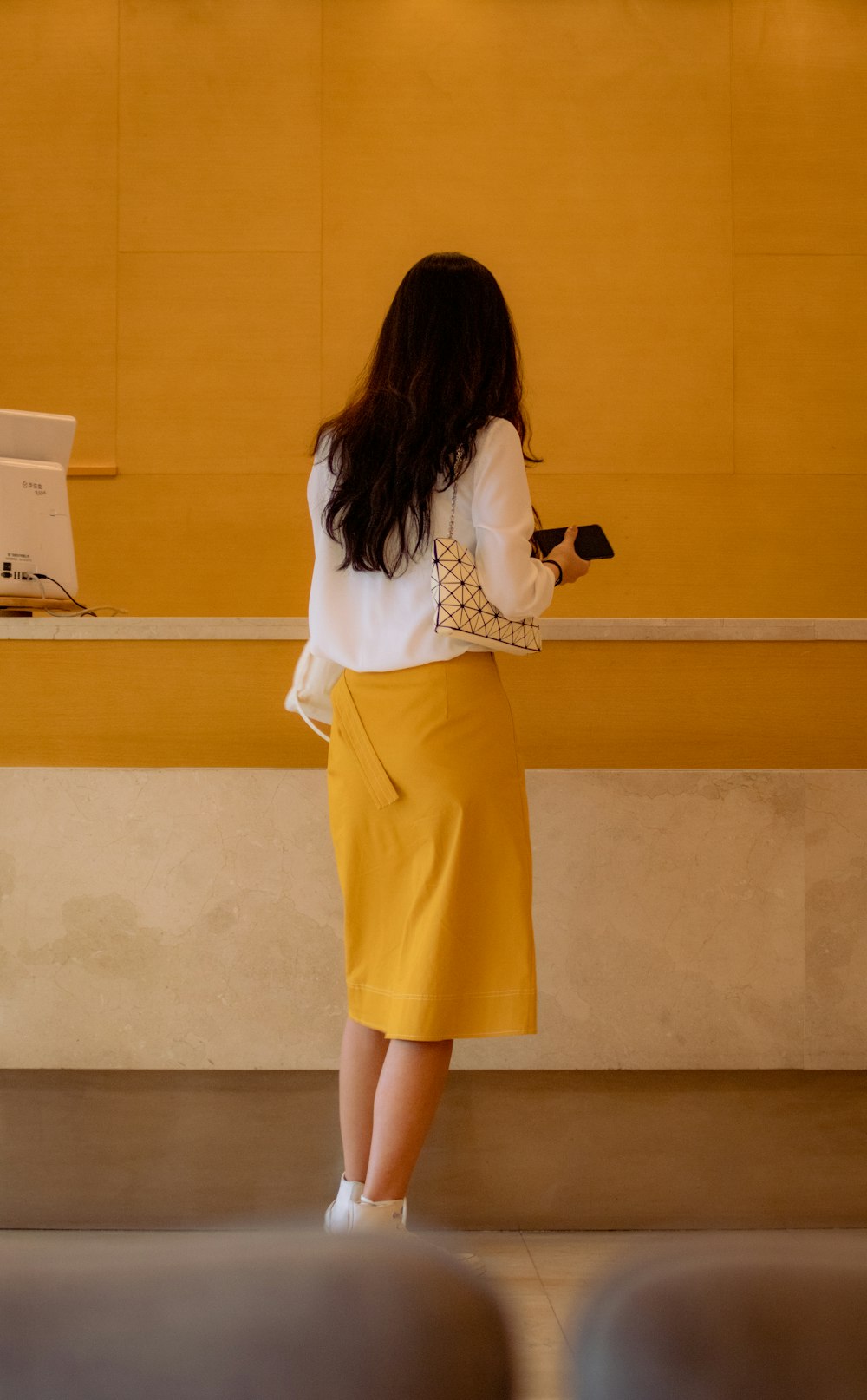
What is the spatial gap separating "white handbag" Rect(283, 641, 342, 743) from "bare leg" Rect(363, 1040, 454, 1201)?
1.55 ft

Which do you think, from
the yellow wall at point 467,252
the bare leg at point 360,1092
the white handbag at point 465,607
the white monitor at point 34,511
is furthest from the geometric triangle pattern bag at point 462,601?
the yellow wall at point 467,252

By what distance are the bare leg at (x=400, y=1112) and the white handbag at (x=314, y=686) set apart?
472mm

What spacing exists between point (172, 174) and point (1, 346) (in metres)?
0.92

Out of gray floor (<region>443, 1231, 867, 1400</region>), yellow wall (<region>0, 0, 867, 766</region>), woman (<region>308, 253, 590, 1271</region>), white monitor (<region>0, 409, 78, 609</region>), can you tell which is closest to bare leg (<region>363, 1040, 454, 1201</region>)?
woman (<region>308, 253, 590, 1271</region>)

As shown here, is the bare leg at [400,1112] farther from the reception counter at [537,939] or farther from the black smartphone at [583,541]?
the black smartphone at [583,541]

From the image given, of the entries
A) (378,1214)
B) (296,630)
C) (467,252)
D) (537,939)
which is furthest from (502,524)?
(467,252)

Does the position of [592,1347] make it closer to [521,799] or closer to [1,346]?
[521,799]

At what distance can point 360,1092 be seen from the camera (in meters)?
1.62

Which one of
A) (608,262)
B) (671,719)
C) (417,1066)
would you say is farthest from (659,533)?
(417,1066)

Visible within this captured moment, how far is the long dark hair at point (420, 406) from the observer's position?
1.50m

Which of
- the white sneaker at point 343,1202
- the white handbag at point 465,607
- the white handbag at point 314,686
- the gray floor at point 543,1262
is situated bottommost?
the gray floor at point 543,1262

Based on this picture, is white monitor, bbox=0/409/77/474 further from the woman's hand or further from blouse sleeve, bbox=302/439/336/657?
the woman's hand

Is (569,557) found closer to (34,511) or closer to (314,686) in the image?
(314,686)

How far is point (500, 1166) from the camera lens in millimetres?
1977
